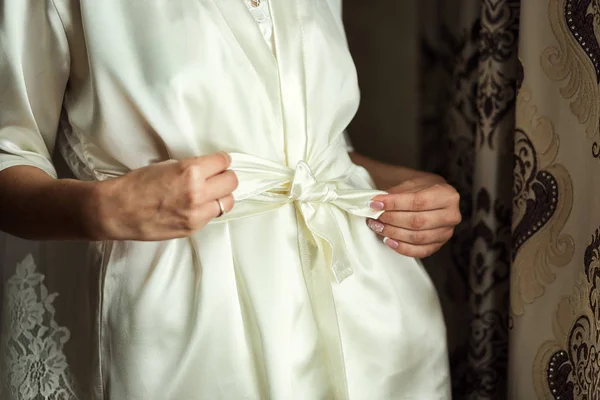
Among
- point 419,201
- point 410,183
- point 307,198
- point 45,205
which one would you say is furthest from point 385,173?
point 45,205

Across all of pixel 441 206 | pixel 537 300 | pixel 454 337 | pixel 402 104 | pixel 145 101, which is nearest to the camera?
pixel 145 101

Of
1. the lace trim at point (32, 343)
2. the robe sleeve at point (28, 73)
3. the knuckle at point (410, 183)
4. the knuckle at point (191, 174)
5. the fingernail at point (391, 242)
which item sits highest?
the robe sleeve at point (28, 73)

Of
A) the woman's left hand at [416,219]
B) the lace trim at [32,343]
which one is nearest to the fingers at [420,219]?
the woman's left hand at [416,219]

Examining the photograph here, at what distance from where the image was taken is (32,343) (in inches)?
36.7

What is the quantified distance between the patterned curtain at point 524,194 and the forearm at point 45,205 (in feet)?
2.06

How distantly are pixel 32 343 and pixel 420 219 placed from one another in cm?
55

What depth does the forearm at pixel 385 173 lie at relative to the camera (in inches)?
42.4

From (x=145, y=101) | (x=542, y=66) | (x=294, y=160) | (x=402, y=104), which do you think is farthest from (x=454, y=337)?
(x=145, y=101)

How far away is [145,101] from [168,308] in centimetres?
23

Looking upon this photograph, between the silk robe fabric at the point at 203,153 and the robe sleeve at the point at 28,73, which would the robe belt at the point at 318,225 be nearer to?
the silk robe fabric at the point at 203,153

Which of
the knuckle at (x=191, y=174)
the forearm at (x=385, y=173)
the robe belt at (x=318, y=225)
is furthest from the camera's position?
the forearm at (x=385, y=173)

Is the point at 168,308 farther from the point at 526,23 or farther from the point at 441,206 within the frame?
the point at 526,23

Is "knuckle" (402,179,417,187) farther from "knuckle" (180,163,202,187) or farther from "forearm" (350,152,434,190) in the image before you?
"knuckle" (180,163,202,187)

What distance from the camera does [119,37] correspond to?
2.53 ft
